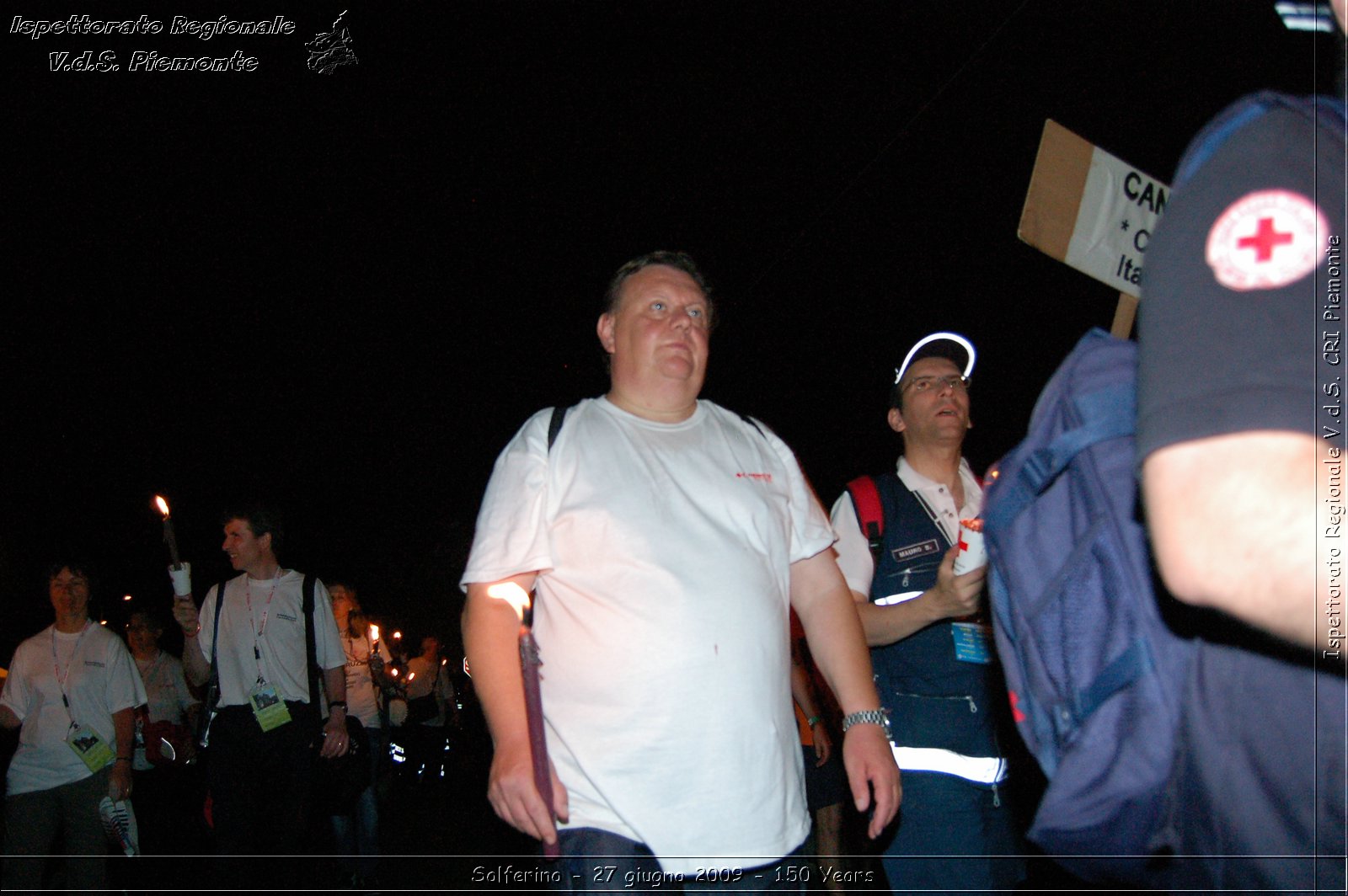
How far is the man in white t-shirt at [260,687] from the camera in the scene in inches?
231

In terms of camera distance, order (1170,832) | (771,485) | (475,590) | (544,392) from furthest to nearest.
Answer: (544,392)
(771,485)
(475,590)
(1170,832)

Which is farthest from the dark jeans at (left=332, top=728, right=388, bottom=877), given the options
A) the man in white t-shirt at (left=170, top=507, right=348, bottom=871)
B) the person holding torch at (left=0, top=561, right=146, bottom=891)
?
the person holding torch at (left=0, top=561, right=146, bottom=891)

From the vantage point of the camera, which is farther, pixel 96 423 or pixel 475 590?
pixel 96 423

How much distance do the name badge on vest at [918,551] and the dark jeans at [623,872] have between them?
174 centimetres

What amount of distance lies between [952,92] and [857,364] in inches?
281

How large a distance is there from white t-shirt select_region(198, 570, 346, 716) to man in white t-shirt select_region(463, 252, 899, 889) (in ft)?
13.5

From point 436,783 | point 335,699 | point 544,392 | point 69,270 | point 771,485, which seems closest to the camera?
point 771,485

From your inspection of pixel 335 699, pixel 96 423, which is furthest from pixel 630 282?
pixel 96 423

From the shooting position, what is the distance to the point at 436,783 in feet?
44.9

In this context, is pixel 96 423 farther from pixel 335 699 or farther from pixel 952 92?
pixel 952 92

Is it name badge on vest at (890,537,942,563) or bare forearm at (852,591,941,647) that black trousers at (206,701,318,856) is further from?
name badge on vest at (890,537,942,563)

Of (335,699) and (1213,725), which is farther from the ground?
(1213,725)

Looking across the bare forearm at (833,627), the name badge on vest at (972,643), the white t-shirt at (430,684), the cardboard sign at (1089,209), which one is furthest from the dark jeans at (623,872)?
the white t-shirt at (430,684)

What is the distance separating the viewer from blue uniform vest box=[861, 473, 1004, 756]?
143 inches
